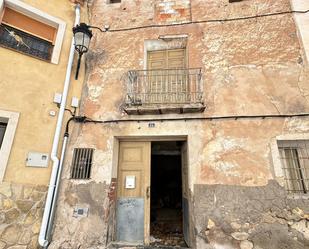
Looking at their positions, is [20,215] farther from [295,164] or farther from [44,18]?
[295,164]

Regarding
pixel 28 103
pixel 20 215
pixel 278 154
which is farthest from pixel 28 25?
pixel 278 154

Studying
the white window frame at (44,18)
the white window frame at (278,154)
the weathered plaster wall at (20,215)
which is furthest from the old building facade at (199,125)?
the white window frame at (44,18)

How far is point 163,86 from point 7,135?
12.7 ft

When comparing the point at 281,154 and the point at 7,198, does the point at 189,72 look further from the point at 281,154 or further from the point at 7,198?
the point at 7,198

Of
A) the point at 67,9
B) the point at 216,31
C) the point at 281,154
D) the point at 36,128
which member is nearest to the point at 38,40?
the point at 67,9

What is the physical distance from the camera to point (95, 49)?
5676 millimetres

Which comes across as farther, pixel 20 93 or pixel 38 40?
pixel 38 40

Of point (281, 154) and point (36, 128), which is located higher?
point (36, 128)

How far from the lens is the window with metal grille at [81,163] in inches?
180

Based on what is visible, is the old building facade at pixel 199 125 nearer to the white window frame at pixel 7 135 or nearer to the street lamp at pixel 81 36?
the street lamp at pixel 81 36

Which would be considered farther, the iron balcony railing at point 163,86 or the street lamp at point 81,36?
the iron balcony railing at point 163,86

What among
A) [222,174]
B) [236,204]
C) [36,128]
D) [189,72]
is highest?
Result: [189,72]

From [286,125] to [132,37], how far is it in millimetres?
4724

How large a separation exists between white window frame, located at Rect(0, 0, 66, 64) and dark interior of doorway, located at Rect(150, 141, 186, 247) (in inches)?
148
